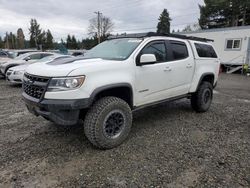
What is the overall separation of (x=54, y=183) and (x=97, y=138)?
0.87 m

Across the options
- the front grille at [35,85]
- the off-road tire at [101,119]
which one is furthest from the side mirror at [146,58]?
the front grille at [35,85]

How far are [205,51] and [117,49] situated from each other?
268 centimetres

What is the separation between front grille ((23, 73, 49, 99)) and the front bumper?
4.8 inches

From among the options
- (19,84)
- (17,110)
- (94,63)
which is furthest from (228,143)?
(19,84)

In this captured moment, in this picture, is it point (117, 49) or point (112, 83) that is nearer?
point (112, 83)

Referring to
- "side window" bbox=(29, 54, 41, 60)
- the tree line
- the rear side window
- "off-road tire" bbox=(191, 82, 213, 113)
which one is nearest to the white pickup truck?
the rear side window

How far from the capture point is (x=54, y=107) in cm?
288

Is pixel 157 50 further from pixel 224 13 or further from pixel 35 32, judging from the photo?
pixel 35 32

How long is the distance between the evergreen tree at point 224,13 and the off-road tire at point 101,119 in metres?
36.2

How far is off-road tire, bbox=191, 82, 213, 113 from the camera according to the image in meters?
5.25

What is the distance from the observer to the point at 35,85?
123 inches

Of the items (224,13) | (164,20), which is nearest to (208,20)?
(224,13)

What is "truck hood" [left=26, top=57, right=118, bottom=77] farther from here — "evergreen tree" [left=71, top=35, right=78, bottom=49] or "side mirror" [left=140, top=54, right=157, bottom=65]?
"evergreen tree" [left=71, top=35, right=78, bottom=49]

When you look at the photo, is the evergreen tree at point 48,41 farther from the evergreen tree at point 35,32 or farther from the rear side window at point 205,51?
the rear side window at point 205,51
